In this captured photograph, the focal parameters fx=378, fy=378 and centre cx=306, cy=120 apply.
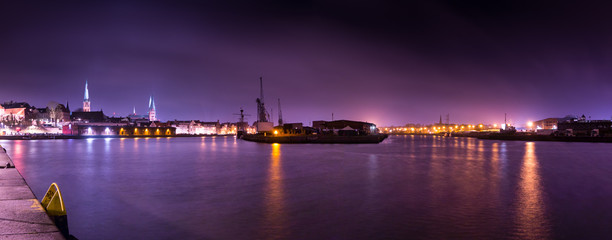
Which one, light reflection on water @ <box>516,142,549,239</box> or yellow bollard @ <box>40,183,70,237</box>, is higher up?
yellow bollard @ <box>40,183,70,237</box>

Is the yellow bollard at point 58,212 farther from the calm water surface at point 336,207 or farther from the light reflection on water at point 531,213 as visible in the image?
the light reflection on water at point 531,213

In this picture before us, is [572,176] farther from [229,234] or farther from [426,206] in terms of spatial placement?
[229,234]

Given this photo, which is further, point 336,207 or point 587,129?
point 587,129

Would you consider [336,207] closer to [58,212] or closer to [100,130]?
[58,212]

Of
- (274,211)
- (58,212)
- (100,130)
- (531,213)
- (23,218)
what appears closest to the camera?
(23,218)

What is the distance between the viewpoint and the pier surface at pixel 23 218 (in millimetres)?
7324

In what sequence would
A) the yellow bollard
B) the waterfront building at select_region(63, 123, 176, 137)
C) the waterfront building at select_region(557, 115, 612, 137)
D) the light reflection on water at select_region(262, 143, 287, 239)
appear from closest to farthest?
the yellow bollard
the light reflection on water at select_region(262, 143, 287, 239)
the waterfront building at select_region(557, 115, 612, 137)
the waterfront building at select_region(63, 123, 176, 137)

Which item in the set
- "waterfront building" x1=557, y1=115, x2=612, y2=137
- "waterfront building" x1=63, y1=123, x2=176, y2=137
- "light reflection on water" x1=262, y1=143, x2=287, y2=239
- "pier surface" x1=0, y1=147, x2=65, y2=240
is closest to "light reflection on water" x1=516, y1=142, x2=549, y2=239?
"light reflection on water" x1=262, y1=143, x2=287, y2=239

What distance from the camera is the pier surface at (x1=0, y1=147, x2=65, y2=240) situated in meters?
7.32

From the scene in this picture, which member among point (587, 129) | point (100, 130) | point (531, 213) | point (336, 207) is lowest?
point (531, 213)

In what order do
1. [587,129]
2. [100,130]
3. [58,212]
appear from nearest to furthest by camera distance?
[58,212] < [587,129] < [100,130]

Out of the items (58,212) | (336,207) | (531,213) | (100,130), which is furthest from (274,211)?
(100,130)

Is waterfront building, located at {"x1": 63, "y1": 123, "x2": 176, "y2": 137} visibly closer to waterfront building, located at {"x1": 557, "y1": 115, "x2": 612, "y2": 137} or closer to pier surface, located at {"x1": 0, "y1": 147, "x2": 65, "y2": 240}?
waterfront building, located at {"x1": 557, "y1": 115, "x2": 612, "y2": 137}

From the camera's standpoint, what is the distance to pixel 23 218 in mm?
8562
